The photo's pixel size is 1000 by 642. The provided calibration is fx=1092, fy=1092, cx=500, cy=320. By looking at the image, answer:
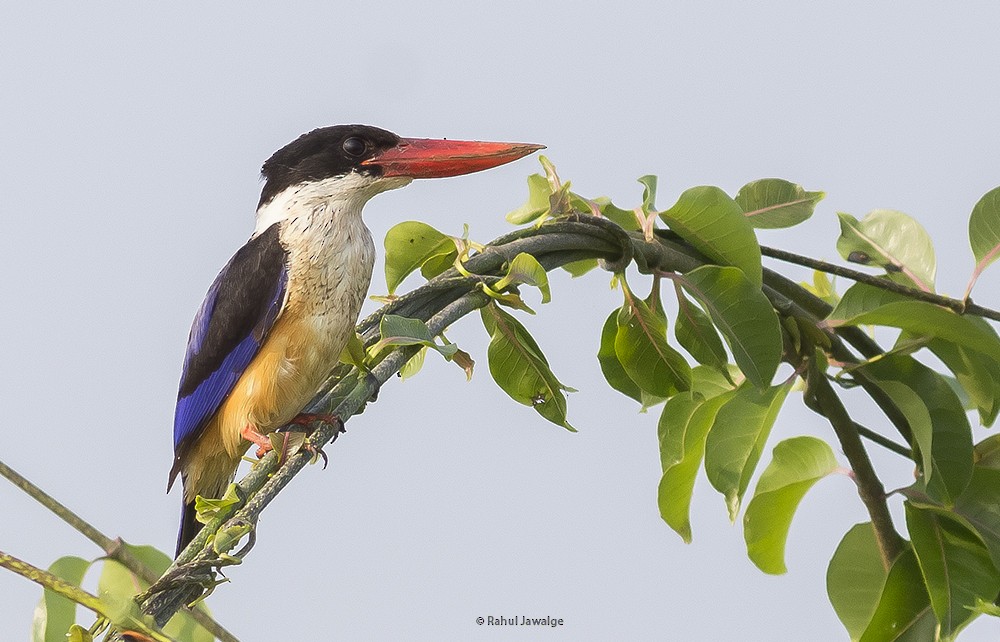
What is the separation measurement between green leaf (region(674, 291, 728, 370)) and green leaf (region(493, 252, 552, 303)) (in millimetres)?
337

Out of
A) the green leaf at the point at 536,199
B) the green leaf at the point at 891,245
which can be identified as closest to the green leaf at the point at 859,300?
the green leaf at the point at 891,245

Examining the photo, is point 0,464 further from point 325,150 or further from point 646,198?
point 325,150

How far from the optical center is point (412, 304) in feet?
4.87

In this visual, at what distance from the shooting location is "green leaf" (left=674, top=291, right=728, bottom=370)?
5.56ft

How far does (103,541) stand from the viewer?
1345 mm

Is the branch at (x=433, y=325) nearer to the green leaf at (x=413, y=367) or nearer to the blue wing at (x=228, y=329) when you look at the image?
the green leaf at (x=413, y=367)

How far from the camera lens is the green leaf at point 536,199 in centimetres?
166

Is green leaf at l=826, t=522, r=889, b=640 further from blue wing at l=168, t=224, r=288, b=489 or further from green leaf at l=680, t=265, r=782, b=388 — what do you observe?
blue wing at l=168, t=224, r=288, b=489

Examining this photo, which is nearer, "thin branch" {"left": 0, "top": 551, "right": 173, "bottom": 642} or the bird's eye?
"thin branch" {"left": 0, "top": 551, "right": 173, "bottom": 642}

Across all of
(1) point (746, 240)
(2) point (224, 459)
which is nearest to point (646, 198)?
(1) point (746, 240)

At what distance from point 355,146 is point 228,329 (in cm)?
44

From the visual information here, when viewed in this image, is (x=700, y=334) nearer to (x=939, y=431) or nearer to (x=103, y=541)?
(x=939, y=431)

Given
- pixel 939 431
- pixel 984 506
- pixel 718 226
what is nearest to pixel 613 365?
pixel 718 226

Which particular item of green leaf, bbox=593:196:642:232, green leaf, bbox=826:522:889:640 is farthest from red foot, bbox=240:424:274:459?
green leaf, bbox=826:522:889:640
